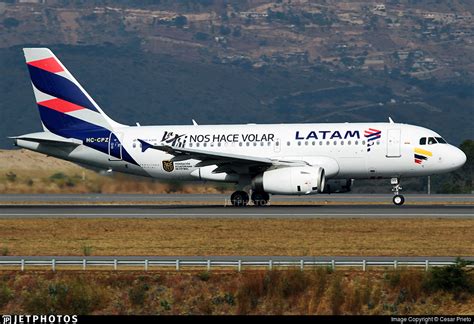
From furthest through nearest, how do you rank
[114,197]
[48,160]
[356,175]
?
1. [48,160]
2. [114,197]
3. [356,175]

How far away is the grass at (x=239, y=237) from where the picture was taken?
46.5 metres

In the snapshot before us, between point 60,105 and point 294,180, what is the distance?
49.5 ft

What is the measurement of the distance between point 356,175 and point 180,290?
27393 mm

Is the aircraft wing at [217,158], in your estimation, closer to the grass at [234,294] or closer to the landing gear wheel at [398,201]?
the landing gear wheel at [398,201]

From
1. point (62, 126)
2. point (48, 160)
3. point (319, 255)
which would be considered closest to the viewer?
point (319, 255)

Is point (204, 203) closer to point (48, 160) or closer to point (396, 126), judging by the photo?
point (396, 126)

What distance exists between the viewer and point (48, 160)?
91625 mm

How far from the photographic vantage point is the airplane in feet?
213

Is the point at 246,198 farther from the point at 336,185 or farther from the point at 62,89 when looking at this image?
the point at 62,89

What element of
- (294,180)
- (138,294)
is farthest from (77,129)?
(138,294)

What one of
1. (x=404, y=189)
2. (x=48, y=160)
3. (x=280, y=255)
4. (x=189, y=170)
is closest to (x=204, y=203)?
(x=189, y=170)

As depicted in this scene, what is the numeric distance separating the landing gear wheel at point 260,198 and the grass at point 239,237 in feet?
32.6

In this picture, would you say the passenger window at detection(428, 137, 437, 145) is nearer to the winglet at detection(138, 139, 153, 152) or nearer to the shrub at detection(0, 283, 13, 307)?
the winglet at detection(138, 139, 153, 152)

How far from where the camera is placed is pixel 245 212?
6159 centimetres
